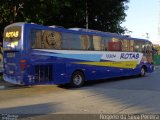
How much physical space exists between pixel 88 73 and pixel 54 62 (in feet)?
8.91

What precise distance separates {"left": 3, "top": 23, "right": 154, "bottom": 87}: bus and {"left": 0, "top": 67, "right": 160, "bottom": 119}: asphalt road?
2.57 feet

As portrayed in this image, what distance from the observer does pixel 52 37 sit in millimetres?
16141

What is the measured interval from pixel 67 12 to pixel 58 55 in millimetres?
11442

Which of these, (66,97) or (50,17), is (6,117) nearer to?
(66,97)

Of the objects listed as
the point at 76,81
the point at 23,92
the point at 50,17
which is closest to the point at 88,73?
the point at 76,81

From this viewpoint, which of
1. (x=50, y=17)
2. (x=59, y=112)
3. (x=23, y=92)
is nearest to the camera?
(x=59, y=112)

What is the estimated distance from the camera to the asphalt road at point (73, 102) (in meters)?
10.5

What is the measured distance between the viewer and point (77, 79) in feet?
57.4

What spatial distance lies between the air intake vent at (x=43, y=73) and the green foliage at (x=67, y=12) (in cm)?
792

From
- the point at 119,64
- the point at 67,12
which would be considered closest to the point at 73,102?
the point at 119,64

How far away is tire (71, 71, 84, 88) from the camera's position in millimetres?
17172

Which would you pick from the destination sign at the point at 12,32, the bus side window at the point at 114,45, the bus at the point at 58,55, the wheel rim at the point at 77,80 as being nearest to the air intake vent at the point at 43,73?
the bus at the point at 58,55

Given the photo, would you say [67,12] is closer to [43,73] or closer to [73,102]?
[43,73]

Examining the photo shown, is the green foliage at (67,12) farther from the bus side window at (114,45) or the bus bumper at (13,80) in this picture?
the bus bumper at (13,80)
